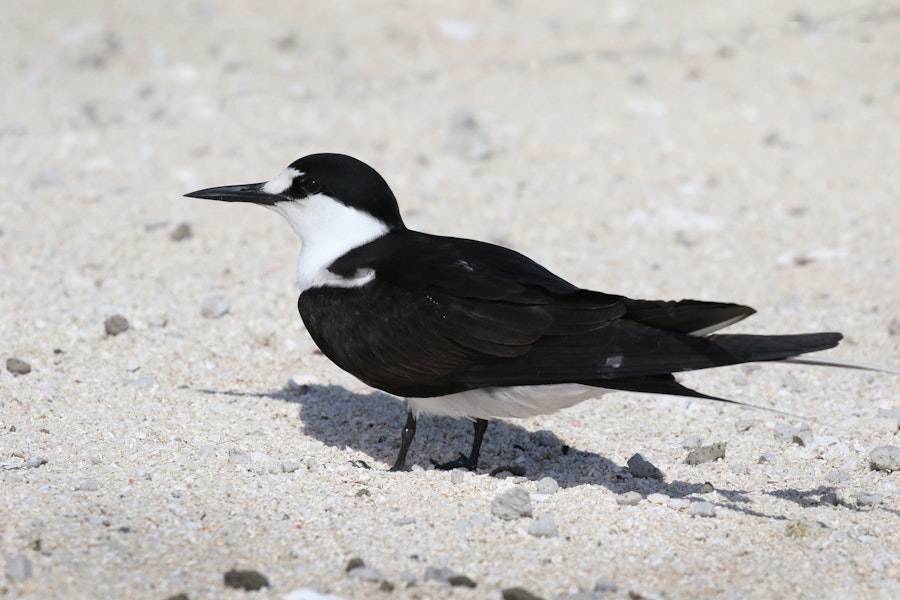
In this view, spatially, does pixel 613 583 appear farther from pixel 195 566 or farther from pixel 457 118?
pixel 457 118

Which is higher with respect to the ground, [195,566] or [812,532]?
[812,532]

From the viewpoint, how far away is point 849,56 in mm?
9984

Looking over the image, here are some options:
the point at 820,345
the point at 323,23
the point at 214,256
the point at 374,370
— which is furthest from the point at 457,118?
the point at 820,345

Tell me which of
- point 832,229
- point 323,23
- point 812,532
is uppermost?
point 323,23

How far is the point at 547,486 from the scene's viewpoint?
4.16 meters

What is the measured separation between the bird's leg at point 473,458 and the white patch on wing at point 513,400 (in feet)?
0.64

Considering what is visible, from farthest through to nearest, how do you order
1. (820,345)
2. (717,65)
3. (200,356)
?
(717,65) → (200,356) → (820,345)

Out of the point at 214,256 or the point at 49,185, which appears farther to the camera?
the point at 49,185

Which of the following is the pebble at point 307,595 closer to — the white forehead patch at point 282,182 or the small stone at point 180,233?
the white forehead patch at point 282,182

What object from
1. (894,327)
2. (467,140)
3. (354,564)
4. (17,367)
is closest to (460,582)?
(354,564)

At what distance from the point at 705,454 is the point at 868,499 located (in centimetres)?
66

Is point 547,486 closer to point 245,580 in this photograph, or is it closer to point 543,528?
point 543,528

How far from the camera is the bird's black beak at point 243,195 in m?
4.89

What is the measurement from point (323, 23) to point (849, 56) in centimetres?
476
